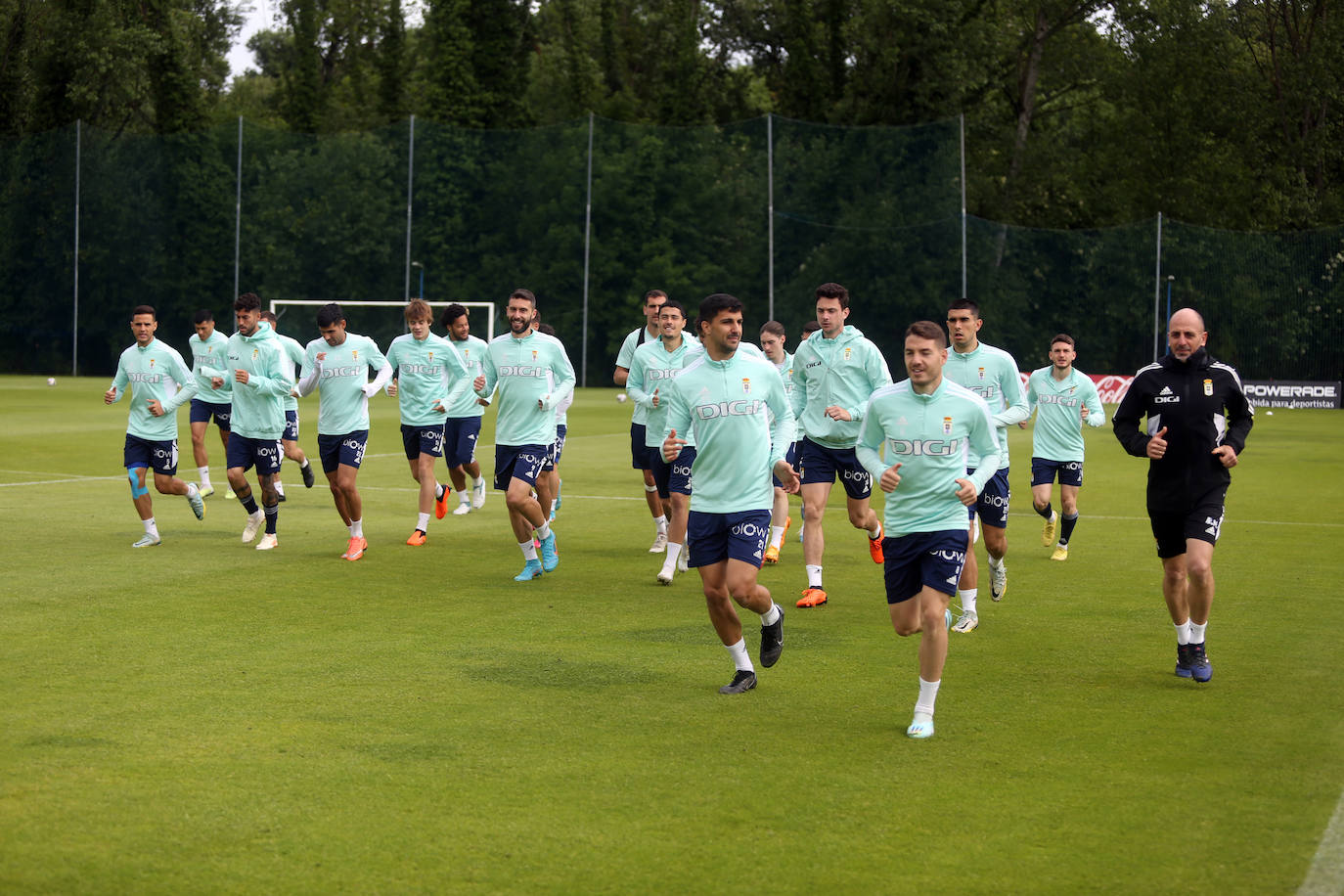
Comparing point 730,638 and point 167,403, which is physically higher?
point 167,403

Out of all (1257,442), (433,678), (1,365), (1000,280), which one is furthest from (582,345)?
(433,678)

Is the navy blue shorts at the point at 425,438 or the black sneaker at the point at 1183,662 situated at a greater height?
the navy blue shorts at the point at 425,438

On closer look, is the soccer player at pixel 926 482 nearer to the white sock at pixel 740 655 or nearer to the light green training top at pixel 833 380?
the white sock at pixel 740 655

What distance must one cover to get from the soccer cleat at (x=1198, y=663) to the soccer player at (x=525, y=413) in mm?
5287

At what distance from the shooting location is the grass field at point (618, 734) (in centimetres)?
541

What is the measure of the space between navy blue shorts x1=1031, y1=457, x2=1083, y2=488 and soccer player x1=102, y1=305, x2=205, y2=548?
7890 mm

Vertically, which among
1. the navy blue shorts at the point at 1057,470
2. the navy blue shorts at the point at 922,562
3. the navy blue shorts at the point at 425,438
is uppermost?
the navy blue shorts at the point at 425,438

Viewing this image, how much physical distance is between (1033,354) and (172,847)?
140 feet

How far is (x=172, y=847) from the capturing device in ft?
18.0

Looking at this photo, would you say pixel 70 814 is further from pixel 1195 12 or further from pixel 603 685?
pixel 1195 12

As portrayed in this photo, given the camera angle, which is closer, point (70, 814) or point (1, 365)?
point (70, 814)

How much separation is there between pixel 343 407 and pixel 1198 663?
7685 millimetres

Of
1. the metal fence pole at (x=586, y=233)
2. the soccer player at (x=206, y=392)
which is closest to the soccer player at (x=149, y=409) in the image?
the soccer player at (x=206, y=392)

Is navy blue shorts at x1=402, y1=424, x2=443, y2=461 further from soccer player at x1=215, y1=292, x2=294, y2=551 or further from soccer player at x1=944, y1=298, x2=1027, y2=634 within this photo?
soccer player at x1=944, y1=298, x2=1027, y2=634
